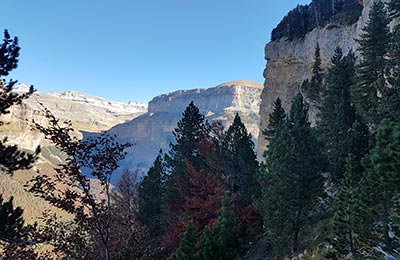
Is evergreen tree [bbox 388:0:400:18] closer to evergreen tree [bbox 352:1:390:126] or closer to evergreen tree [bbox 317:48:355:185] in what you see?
evergreen tree [bbox 352:1:390:126]

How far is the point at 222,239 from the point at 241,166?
11764mm

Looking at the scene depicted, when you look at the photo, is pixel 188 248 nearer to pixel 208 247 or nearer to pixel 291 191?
pixel 208 247

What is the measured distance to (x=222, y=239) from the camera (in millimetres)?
19797

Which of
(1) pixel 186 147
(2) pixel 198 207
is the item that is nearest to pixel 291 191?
(2) pixel 198 207

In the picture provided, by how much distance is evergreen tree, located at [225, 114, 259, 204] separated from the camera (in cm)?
Result: 3000

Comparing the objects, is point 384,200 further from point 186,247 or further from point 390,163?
point 186,247

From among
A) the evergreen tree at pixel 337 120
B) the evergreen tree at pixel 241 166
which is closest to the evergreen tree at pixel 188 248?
the evergreen tree at pixel 241 166

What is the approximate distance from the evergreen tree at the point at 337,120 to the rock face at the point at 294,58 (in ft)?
57.2

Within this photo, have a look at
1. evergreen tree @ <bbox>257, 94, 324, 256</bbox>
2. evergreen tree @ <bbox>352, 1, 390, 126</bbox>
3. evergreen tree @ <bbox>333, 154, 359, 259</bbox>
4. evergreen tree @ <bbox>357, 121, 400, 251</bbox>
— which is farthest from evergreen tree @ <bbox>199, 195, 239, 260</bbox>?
evergreen tree @ <bbox>352, 1, 390, 126</bbox>

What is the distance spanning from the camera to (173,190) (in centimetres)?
3294

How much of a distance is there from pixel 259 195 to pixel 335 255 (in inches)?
586

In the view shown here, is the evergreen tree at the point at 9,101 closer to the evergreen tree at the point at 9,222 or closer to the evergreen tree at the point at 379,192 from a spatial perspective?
the evergreen tree at the point at 9,222

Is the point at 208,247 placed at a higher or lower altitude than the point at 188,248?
higher

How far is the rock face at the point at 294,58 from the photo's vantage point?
53750 mm
